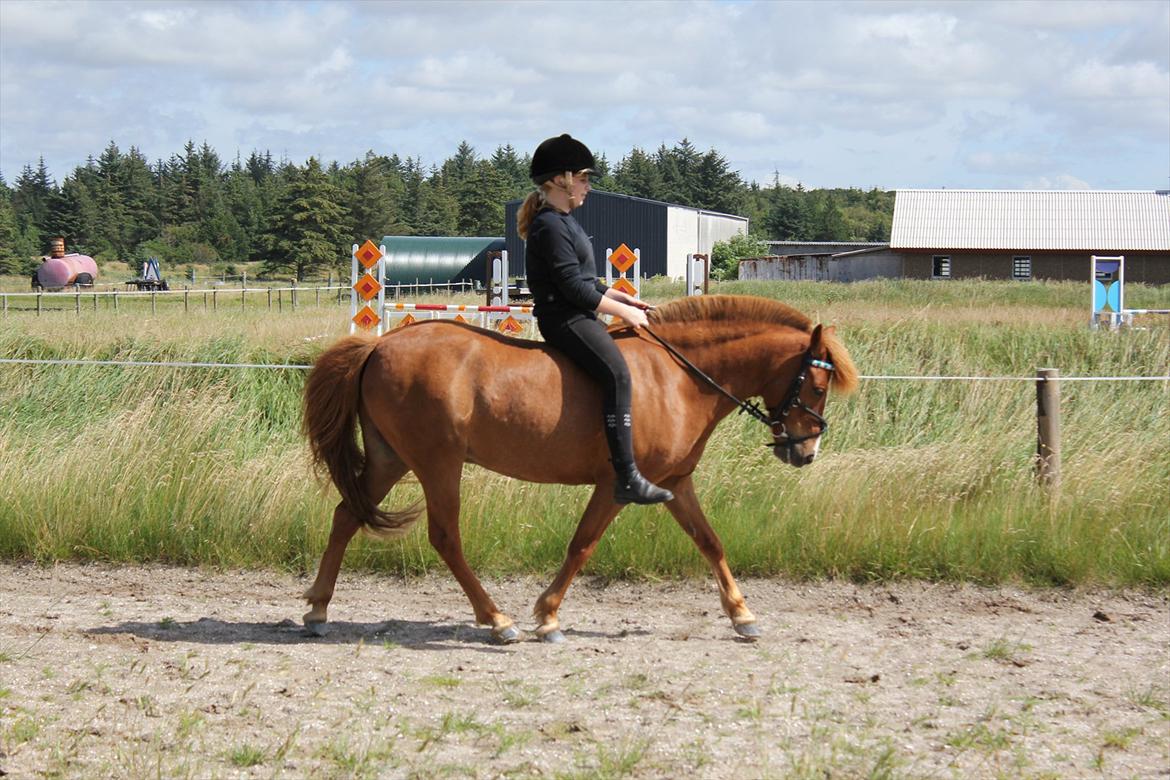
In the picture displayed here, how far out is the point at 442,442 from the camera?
19.7 feet

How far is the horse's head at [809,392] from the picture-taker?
6172mm

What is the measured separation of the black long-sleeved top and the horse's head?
112 centimetres

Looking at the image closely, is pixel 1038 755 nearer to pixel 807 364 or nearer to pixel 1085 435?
pixel 807 364

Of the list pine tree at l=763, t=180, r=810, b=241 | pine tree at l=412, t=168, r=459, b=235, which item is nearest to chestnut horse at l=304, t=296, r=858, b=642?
pine tree at l=412, t=168, r=459, b=235

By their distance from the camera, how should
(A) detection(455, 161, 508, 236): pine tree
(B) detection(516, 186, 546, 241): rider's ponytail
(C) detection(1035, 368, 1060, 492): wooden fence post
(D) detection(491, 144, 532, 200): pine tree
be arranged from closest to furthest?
(B) detection(516, 186, 546, 241): rider's ponytail
(C) detection(1035, 368, 1060, 492): wooden fence post
(A) detection(455, 161, 508, 236): pine tree
(D) detection(491, 144, 532, 200): pine tree

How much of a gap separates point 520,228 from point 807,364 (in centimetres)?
165

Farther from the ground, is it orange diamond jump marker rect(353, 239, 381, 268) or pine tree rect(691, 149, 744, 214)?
pine tree rect(691, 149, 744, 214)

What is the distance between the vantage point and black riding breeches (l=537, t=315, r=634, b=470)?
585 centimetres

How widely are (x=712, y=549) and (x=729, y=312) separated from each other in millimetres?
1259

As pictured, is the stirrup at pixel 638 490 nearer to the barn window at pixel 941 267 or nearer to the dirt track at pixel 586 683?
the dirt track at pixel 586 683

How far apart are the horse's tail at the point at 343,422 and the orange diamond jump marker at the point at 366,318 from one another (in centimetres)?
973

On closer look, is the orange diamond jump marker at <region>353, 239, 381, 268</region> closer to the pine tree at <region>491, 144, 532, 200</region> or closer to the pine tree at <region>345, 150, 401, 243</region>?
the pine tree at <region>345, 150, 401, 243</region>

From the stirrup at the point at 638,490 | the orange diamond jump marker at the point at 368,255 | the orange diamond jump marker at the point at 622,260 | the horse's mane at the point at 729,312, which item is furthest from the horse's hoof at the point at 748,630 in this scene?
the orange diamond jump marker at the point at 368,255

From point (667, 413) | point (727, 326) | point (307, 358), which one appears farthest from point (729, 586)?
point (307, 358)
